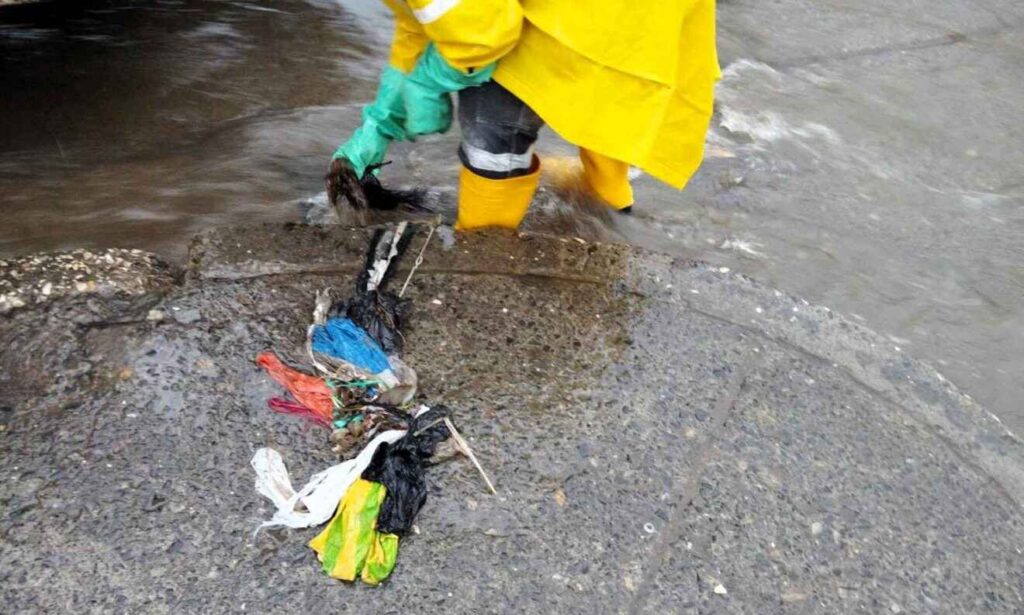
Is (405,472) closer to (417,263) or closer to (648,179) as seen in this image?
(417,263)

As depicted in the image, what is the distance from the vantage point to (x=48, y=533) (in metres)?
1.91

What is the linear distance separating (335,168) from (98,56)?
2376 millimetres

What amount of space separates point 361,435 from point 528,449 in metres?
0.43

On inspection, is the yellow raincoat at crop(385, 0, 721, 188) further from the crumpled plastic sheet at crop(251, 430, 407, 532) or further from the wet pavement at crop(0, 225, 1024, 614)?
the crumpled plastic sheet at crop(251, 430, 407, 532)

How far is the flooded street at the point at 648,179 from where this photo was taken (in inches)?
145

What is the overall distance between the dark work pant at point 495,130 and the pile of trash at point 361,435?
0.51 metres

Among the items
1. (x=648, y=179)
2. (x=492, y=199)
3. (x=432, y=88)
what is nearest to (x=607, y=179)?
(x=648, y=179)

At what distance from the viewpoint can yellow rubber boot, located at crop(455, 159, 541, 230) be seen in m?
2.95

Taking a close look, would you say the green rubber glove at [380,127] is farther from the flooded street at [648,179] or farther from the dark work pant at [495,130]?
the flooded street at [648,179]

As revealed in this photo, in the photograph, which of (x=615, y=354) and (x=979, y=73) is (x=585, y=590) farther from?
(x=979, y=73)

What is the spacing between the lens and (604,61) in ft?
8.41

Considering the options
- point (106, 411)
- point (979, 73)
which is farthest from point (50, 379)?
point (979, 73)

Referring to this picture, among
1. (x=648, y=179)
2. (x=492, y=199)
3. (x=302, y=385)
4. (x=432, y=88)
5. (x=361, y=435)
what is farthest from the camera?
(x=648, y=179)

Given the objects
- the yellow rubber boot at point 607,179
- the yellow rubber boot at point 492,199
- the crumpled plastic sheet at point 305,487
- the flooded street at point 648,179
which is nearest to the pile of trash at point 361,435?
the crumpled plastic sheet at point 305,487
